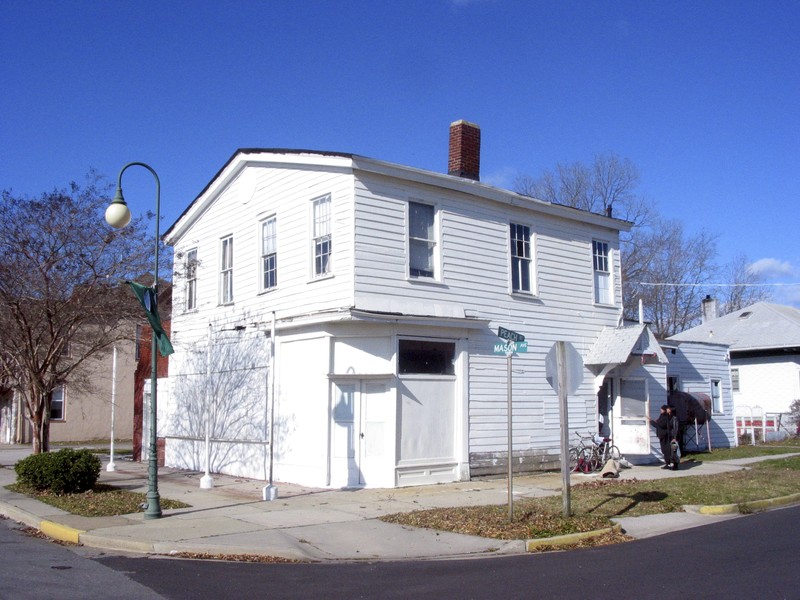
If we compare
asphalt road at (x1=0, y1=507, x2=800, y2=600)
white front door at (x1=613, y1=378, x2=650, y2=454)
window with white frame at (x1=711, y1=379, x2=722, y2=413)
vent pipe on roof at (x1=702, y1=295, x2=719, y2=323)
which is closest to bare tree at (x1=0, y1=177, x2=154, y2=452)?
asphalt road at (x1=0, y1=507, x2=800, y2=600)

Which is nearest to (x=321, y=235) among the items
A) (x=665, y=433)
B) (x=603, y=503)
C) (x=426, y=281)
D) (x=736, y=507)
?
(x=426, y=281)

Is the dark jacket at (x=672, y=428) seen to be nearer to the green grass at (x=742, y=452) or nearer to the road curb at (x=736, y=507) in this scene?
the green grass at (x=742, y=452)

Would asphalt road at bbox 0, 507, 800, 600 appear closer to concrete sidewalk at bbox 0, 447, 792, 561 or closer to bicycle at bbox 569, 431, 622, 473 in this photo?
concrete sidewalk at bbox 0, 447, 792, 561

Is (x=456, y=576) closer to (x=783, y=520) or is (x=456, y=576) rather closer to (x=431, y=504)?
(x=431, y=504)

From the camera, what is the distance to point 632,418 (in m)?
20.7

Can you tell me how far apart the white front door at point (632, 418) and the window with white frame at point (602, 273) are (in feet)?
7.70

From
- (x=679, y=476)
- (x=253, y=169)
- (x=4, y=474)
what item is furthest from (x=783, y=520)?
(x=4, y=474)

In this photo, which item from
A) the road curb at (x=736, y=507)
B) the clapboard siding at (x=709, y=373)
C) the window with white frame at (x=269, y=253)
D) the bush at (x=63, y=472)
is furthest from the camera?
the clapboard siding at (x=709, y=373)

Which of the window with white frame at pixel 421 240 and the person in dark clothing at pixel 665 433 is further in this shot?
the person in dark clothing at pixel 665 433

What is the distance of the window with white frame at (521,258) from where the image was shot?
19422 millimetres

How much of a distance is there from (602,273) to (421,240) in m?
6.86

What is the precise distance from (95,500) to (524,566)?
8.63m

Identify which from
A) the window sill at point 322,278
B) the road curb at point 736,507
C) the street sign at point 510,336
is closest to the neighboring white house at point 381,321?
the window sill at point 322,278

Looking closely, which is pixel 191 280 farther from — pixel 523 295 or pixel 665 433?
pixel 665 433
